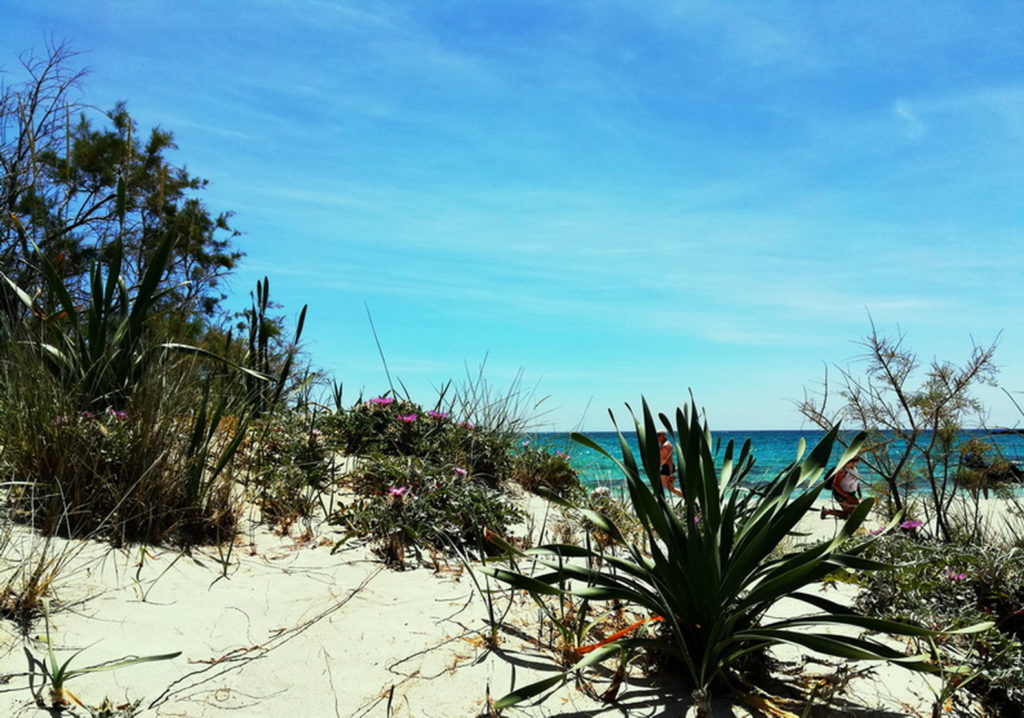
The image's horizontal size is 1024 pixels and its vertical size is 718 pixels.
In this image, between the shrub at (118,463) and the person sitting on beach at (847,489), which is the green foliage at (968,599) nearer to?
the person sitting on beach at (847,489)

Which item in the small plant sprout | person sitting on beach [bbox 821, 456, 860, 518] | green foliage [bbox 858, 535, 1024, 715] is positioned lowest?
the small plant sprout

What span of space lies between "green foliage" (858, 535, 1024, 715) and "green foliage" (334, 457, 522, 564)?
2.00 metres

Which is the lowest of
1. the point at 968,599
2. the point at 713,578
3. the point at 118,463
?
the point at 968,599

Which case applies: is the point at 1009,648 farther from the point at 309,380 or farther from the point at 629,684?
the point at 309,380

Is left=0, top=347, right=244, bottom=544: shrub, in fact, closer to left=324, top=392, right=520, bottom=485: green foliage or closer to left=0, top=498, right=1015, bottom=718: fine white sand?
left=0, top=498, right=1015, bottom=718: fine white sand

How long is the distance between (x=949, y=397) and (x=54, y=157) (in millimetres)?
17014

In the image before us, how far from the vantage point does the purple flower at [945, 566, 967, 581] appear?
337 cm

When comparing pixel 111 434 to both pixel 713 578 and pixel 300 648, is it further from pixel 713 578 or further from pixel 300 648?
pixel 713 578

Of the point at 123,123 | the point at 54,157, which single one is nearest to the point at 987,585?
the point at 54,157

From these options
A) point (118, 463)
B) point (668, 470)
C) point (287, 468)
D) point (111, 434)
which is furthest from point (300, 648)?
point (668, 470)

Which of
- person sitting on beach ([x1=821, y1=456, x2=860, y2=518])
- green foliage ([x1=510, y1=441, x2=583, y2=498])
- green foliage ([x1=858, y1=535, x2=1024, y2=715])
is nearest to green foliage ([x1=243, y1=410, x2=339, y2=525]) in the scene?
green foliage ([x1=510, y1=441, x2=583, y2=498])

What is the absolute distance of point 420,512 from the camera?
160 inches

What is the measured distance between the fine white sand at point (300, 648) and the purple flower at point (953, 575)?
67 centimetres

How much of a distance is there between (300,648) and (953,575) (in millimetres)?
3052
